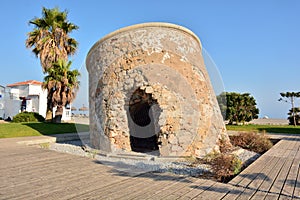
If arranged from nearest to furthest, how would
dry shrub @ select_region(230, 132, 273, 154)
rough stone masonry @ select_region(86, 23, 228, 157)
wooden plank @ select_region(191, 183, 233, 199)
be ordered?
wooden plank @ select_region(191, 183, 233, 199), rough stone masonry @ select_region(86, 23, 228, 157), dry shrub @ select_region(230, 132, 273, 154)

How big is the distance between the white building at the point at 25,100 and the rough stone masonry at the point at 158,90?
25423 millimetres

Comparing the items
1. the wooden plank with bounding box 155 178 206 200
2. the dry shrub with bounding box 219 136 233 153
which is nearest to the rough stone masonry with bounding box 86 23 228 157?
the dry shrub with bounding box 219 136 233 153

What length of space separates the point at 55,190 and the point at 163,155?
346 centimetres

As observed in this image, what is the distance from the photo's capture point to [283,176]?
167 inches

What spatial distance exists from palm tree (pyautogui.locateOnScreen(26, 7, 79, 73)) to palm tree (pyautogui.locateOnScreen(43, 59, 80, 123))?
92 centimetres

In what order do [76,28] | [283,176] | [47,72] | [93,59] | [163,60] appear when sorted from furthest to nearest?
1. [76,28]
2. [47,72]
3. [93,59]
4. [163,60]
5. [283,176]

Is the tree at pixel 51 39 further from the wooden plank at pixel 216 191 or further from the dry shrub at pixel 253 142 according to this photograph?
the wooden plank at pixel 216 191

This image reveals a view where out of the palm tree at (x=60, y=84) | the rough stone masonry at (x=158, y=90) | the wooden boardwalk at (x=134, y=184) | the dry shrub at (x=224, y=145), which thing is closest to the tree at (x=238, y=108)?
the palm tree at (x=60, y=84)

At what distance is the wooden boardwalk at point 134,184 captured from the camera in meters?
3.37

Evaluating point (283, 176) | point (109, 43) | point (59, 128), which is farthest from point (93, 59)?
point (59, 128)

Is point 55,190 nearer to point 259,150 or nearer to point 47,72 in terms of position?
point 259,150

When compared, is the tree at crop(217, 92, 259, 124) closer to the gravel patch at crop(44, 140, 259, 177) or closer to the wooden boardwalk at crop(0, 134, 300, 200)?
the gravel patch at crop(44, 140, 259, 177)

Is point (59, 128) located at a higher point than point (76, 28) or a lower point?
lower

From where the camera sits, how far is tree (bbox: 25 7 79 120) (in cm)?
1762
